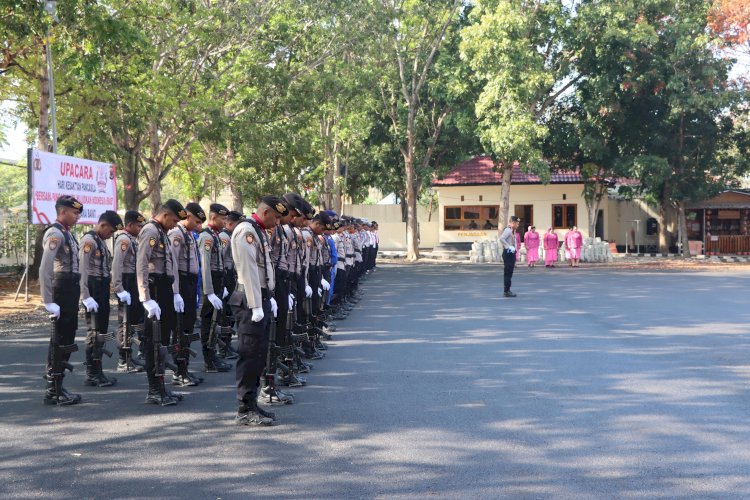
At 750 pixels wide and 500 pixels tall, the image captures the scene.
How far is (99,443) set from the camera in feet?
20.1

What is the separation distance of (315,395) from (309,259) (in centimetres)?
321

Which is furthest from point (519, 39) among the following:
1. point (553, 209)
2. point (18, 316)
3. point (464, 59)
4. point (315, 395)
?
point (315, 395)

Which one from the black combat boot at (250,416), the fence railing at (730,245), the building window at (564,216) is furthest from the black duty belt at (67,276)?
the fence railing at (730,245)

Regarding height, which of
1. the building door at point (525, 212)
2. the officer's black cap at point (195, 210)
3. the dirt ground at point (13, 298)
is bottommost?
the dirt ground at point (13, 298)

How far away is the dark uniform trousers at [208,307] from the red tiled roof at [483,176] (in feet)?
99.0

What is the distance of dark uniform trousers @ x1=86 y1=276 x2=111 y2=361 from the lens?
28.3 feet

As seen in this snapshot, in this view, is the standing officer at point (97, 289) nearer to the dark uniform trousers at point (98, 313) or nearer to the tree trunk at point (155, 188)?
the dark uniform trousers at point (98, 313)

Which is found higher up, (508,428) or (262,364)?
(262,364)

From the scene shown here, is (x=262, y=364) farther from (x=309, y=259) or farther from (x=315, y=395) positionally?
(x=309, y=259)

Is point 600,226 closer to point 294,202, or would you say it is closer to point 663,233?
point 663,233

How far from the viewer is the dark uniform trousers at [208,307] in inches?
377

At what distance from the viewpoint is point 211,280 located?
995 centimetres

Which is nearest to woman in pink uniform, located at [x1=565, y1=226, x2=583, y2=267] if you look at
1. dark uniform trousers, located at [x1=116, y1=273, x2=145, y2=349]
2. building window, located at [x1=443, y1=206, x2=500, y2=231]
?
building window, located at [x1=443, y1=206, x2=500, y2=231]

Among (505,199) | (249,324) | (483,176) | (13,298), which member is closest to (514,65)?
(505,199)
